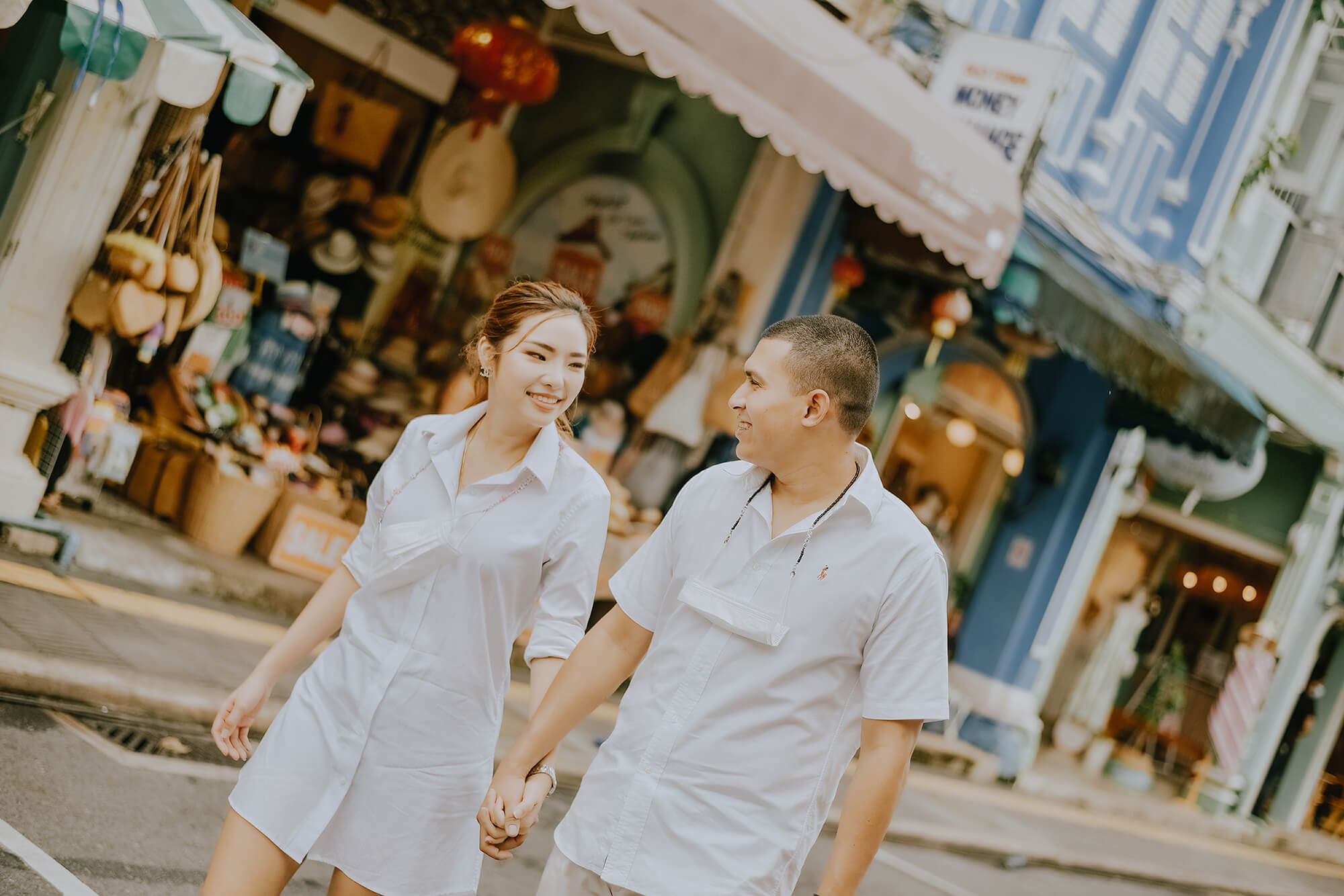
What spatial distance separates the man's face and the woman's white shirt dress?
0.45 meters

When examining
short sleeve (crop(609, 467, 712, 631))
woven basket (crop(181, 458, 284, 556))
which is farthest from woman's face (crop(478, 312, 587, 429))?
woven basket (crop(181, 458, 284, 556))

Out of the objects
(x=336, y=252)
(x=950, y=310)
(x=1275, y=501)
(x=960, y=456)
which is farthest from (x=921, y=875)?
(x=1275, y=501)

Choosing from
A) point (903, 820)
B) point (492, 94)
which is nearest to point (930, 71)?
point (492, 94)

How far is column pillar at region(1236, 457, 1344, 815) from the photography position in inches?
632

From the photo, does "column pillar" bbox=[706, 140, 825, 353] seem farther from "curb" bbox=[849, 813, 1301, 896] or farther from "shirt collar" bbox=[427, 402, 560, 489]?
"shirt collar" bbox=[427, 402, 560, 489]

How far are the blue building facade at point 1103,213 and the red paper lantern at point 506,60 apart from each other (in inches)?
199

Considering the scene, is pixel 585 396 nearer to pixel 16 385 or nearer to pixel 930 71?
pixel 930 71

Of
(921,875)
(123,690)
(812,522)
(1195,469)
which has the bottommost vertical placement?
(921,875)

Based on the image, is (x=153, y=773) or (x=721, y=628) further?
(x=153, y=773)

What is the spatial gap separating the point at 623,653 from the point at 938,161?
20.2ft

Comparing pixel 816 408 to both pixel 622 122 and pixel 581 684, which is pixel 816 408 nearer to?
pixel 581 684

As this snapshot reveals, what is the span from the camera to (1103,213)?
12953mm

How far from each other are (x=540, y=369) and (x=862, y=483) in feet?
2.43

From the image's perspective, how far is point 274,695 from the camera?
6004 millimetres
